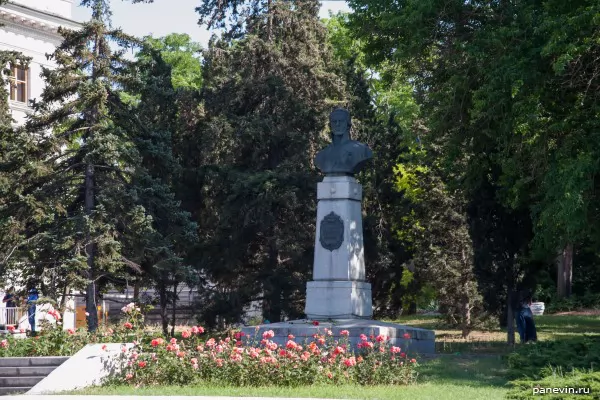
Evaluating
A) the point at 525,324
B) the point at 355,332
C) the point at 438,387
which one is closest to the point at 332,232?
the point at 355,332

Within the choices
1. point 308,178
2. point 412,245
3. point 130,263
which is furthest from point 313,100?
point 130,263

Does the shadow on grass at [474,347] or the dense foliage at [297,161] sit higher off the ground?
the dense foliage at [297,161]

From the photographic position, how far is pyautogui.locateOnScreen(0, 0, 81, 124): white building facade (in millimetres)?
42500

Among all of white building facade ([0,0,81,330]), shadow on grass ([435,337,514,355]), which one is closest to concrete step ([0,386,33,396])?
shadow on grass ([435,337,514,355])

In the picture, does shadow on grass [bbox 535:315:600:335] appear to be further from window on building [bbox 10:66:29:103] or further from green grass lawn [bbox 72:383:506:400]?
window on building [bbox 10:66:29:103]

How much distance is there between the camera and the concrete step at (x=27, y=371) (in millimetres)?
15148

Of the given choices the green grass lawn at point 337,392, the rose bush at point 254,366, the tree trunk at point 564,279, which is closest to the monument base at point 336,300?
the rose bush at point 254,366

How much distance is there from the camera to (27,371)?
1516cm

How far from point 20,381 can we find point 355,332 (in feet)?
22.0

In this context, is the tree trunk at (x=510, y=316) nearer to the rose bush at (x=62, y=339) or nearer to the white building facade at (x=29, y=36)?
the rose bush at (x=62, y=339)

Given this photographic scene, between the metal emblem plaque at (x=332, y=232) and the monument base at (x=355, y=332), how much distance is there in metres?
1.68

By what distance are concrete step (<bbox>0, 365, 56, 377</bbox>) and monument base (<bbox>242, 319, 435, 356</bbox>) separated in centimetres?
437

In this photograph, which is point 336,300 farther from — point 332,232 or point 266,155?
point 266,155

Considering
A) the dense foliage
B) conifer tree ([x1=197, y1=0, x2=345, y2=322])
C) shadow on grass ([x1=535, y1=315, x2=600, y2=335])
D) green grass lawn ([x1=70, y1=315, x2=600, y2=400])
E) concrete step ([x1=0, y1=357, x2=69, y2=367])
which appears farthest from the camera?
shadow on grass ([x1=535, y1=315, x2=600, y2=335])
